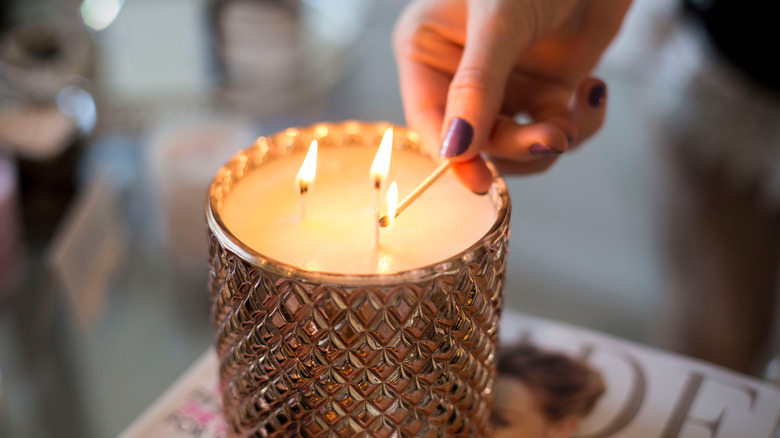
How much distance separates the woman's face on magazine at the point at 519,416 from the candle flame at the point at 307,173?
Result: 0.23 m

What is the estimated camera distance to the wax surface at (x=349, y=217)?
0.41 m

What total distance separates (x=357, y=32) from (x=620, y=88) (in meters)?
0.46

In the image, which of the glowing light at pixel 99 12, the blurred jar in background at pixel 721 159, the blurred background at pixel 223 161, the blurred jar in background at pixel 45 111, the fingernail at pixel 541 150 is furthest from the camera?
the glowing light at pixel 99 12

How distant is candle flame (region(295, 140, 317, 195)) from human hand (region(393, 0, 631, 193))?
0.09 metres

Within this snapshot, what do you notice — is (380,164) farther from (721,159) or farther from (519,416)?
(721,159)

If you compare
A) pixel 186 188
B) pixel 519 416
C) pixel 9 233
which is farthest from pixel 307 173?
pixel 9 233

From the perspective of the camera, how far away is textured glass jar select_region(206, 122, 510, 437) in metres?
0.36

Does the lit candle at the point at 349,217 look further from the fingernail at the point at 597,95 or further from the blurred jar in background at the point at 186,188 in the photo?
the blurred jar in background at the point at 186,188

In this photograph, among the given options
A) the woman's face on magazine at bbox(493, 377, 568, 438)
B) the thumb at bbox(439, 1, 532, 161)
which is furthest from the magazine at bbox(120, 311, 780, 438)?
the thumb at bbox(439, 1, 532, 161)

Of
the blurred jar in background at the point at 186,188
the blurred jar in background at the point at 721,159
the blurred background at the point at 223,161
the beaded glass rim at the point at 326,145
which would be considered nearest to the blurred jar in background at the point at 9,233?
the blurred background at the point at 223,161

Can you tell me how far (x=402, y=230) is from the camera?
44 centimetres

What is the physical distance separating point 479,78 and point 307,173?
13 cm

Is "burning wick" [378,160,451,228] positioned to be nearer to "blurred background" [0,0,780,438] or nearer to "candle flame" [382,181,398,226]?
"candle flame" [382,181,398,226]

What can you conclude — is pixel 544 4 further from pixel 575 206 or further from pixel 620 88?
pixel 620 88
